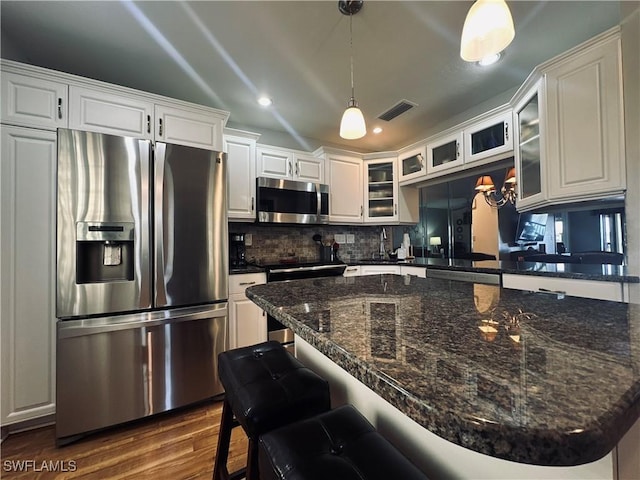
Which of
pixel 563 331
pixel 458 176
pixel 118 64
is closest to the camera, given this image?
pixel 563 331

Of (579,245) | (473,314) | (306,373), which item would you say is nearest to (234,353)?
(306,373)

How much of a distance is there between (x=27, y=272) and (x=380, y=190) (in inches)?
136

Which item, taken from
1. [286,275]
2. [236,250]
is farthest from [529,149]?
[236,250]

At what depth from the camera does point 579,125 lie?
5.66 feet

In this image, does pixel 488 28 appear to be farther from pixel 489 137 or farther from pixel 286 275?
pixel 286 275

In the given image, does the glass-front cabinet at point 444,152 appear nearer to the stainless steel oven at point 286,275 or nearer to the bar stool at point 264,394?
the stainless steel oven at point 286,275

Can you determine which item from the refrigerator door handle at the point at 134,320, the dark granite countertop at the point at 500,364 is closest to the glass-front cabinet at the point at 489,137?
the dark granite countertop at the point at 500,364

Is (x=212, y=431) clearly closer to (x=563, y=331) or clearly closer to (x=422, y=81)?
(x=563, y=331)

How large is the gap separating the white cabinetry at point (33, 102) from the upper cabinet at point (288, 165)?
1551mm

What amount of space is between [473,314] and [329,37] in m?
1.96

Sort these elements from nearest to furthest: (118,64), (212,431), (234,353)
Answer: (234,353), (212,431), (118,64)

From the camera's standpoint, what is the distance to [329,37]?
73.0 inches

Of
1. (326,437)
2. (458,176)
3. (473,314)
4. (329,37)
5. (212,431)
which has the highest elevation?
(329,37)

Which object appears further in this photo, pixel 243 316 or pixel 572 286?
pixel 243 316
